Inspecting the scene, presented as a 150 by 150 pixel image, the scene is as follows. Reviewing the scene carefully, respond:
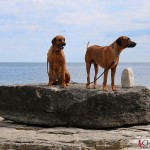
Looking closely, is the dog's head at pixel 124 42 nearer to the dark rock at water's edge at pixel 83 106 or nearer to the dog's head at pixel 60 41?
the dark rock at water's edge at pixel 83 106

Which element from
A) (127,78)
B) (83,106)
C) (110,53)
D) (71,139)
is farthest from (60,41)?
(127,78)

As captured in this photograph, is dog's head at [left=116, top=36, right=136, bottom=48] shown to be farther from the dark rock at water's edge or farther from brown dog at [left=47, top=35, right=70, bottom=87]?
brown dog at [left=47, top=35, right=70, bottom=87]

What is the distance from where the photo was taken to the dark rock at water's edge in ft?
31.7

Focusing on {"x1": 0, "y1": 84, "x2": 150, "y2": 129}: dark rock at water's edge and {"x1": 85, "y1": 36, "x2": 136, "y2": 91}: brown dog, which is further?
{"x1": 0, "y1": 84, "x2": 150, "y2": 129}: dark rock at water's edge

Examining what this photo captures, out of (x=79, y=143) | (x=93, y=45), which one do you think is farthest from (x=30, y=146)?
(x=93, y=45)

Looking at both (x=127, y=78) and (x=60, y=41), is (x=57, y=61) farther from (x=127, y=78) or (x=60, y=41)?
(x=127, y=78)

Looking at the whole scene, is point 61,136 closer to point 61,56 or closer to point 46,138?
point 46,138

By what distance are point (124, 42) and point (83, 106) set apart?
1836mm

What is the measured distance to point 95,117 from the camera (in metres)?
9.74

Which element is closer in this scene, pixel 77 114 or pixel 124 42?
pixel 124 42

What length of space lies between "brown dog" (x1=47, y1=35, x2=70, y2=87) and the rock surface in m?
1.43

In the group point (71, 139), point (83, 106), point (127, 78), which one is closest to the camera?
point (71, 139)

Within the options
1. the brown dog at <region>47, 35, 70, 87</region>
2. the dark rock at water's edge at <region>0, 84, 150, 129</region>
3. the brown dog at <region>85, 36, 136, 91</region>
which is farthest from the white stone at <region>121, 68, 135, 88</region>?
the brown dog at <region>47, 35, 70, 87</region>

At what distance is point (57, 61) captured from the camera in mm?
10062
